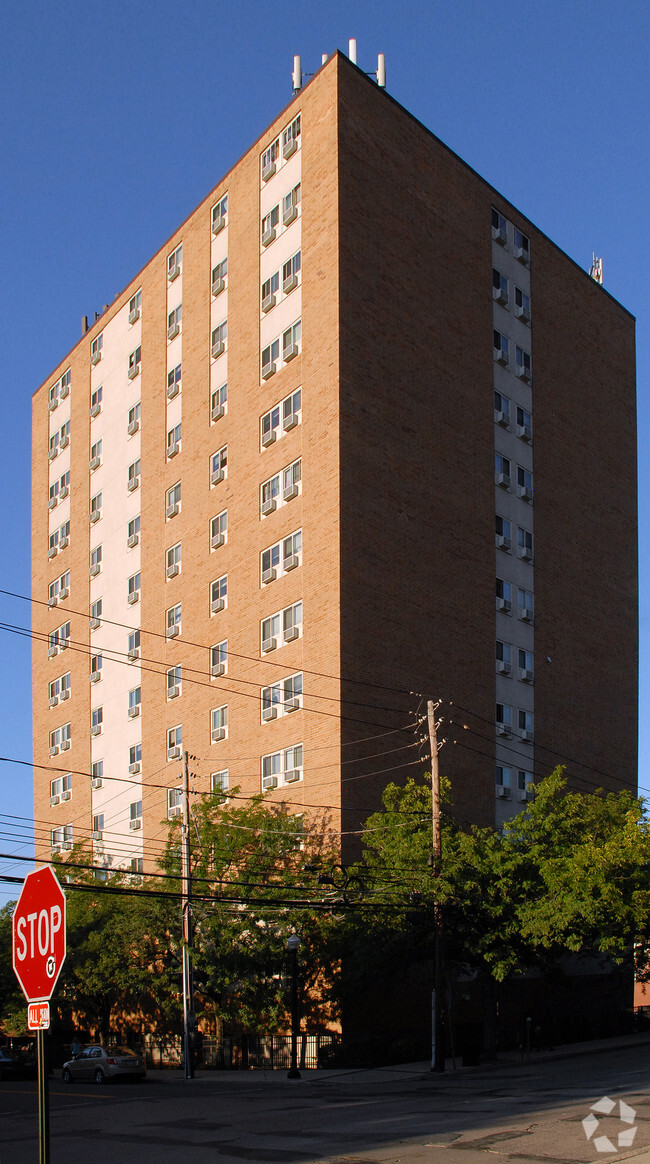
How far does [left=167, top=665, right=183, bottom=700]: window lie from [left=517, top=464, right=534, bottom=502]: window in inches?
701

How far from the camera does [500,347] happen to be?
56.0 metres

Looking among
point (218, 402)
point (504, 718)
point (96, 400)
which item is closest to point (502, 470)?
point (504, 718)

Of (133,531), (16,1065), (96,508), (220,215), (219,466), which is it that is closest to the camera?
(16,1065)

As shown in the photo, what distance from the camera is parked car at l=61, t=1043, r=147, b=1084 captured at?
40.2 metres

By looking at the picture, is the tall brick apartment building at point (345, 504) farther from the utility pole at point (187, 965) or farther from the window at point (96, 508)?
the utility pole at point (187, 965)

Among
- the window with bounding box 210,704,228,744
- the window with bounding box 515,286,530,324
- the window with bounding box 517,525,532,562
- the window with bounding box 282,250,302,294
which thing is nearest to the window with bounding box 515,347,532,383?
the window with bounding box 515,286,530,324

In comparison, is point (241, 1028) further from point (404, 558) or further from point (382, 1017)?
point (404, 558)

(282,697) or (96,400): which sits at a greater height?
(96,400)

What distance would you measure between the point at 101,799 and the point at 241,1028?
17984mm

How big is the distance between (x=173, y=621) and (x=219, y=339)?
13397 mm

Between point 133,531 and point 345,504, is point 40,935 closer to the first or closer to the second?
point 345,504

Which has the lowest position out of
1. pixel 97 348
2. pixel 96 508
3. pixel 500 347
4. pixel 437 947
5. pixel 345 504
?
pixel 437 947

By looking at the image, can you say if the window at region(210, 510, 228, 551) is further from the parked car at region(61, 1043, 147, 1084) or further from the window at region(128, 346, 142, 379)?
the parked car at region(61, 1043, 147, 1084)

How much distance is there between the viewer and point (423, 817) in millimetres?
40156
